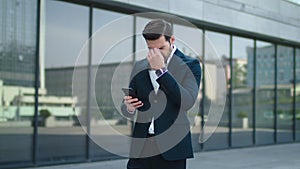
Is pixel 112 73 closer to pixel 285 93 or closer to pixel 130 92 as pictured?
pixel 130 92

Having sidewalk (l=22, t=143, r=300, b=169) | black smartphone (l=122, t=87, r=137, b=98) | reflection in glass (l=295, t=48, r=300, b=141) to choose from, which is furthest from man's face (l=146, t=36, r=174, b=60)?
reflection in glass (l=295, t=48, r=300, b=141)

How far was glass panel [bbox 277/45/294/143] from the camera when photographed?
15.4 metres

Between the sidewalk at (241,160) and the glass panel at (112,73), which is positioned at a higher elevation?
the glass panel at (112,73)

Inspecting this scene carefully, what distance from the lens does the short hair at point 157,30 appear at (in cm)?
209

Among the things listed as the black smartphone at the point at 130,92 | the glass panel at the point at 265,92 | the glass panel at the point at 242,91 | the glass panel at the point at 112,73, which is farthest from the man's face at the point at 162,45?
the glass panel at the point at 265,92

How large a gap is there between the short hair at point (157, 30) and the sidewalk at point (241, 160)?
24.1 ft

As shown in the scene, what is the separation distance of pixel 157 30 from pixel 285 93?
14450mm

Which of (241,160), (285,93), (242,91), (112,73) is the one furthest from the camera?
(285,93)

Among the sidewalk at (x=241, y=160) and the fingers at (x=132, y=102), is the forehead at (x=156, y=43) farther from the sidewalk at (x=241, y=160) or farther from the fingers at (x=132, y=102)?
the sidewalk at (x=241, y=160)

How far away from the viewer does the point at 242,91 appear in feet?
45.6

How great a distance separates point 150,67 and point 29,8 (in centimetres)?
756

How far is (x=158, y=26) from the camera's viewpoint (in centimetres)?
214

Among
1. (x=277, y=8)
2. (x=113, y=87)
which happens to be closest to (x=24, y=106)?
(x=113, y=87)

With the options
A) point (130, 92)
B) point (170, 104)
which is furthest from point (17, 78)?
point (170, 104)
